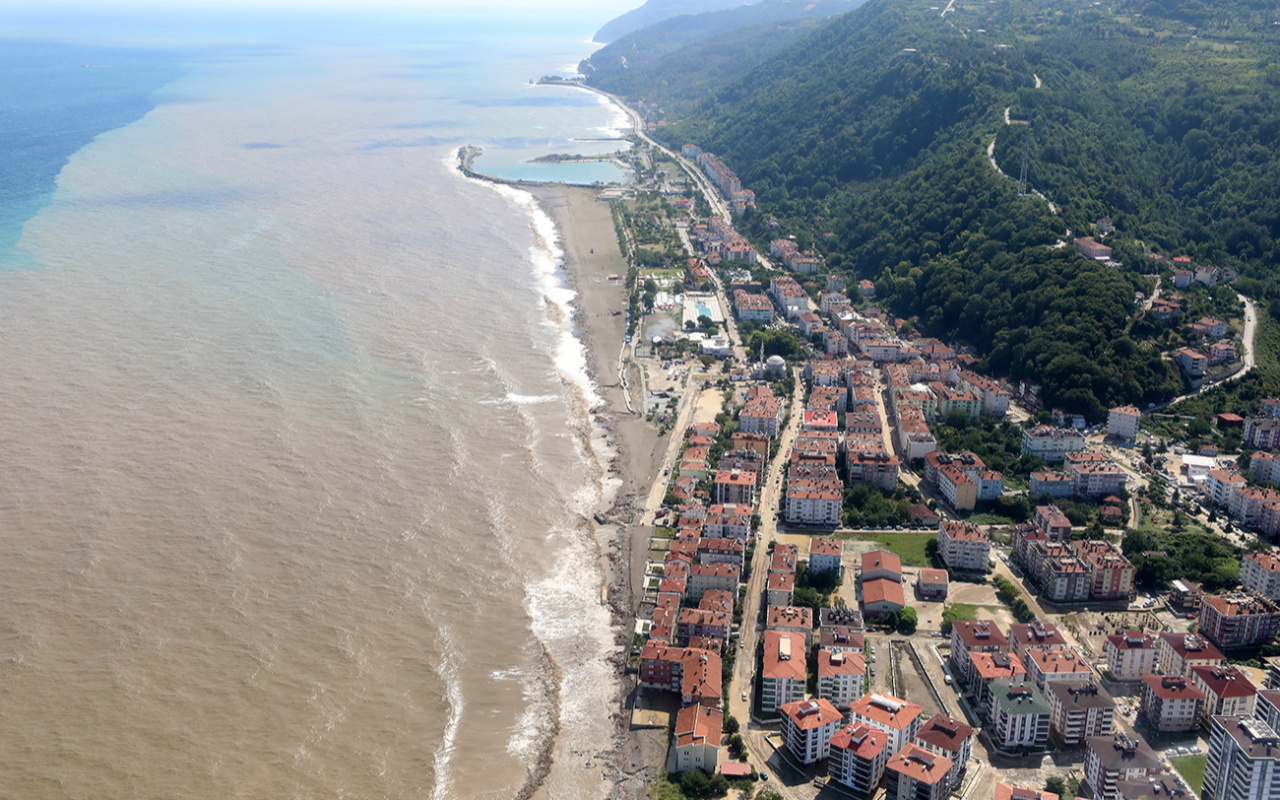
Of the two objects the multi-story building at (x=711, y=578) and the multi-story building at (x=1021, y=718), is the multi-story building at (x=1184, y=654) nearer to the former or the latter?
the multi-story building at (x=1021, y=718)

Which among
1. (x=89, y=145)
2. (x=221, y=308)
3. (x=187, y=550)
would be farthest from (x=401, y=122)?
(x=187, y=550)

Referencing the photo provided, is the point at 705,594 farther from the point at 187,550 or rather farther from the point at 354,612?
the point at 187,550

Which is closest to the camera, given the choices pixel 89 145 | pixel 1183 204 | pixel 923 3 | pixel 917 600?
pixel 917 600

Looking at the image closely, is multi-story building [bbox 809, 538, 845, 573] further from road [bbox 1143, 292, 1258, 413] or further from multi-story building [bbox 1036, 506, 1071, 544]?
road [bbox 1143, 292, 1258, 413]

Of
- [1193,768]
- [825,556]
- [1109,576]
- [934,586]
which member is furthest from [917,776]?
[1109,576]

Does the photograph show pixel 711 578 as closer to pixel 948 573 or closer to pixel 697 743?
pixel 697 743

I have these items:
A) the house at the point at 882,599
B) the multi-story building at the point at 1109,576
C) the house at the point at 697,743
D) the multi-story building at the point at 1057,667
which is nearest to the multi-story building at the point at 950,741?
the multi-story building at the point at 1057,667

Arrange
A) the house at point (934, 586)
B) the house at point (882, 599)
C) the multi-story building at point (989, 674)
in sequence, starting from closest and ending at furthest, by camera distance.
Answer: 1. the multi-story building at point (989, 674)
2. the house at point (882, 599)
3. the house at point (934, 586)
